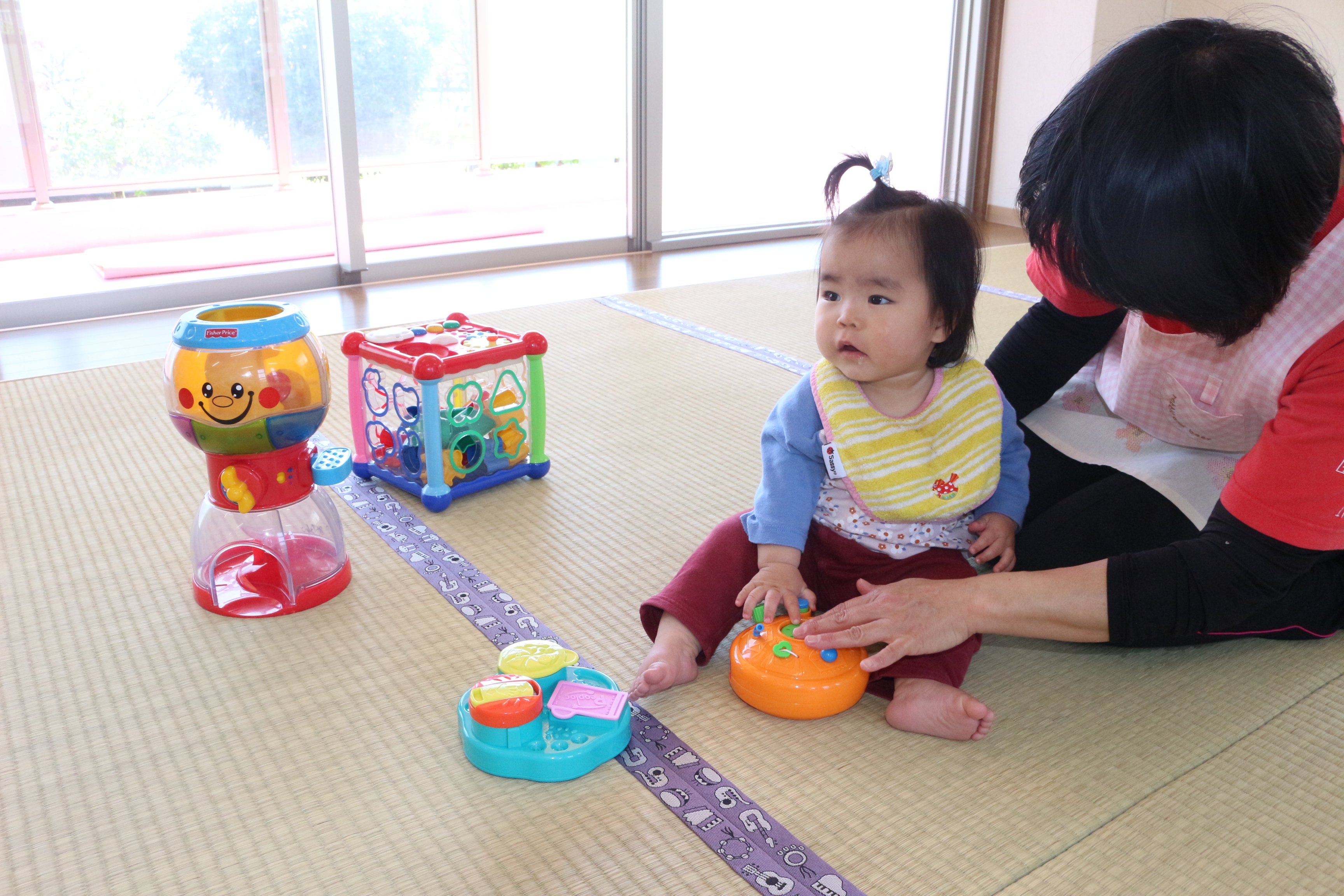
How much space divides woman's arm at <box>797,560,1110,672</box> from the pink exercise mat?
2.35m

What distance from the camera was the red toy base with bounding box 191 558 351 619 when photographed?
125cm

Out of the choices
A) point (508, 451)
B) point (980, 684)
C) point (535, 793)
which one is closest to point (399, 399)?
point (508, 451)

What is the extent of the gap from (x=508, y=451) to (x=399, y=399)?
185 mm

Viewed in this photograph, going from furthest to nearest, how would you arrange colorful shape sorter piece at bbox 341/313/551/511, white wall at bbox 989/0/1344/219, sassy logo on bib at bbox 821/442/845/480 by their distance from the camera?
white wall at bbox 989/0/1344/219, colorful shape sorter piece at bbox 341/313/551/511, sassy logo on bib at bbox 821/442/845/480

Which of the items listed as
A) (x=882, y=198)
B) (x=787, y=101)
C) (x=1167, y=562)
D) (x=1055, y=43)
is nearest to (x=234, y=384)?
(x=882, y=198)

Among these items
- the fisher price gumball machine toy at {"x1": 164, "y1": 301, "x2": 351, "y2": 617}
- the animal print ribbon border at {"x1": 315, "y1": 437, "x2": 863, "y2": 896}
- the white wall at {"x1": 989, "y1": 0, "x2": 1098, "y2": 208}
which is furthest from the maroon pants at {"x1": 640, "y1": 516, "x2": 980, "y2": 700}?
the white wall at {"x1": 989, "y1": 0, "x2": 1098, "y2": 208}

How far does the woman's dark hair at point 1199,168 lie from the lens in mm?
801

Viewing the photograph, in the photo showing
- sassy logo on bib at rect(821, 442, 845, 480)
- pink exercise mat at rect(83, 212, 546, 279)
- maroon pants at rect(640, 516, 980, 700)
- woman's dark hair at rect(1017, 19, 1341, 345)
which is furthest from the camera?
pink exercise mat at rect(83, 212, 546, 279)

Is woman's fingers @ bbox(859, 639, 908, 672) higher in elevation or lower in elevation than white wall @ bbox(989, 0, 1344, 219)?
lower

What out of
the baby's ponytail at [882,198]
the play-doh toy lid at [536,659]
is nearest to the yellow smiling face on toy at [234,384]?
the play-doh toy lid at [536,659]

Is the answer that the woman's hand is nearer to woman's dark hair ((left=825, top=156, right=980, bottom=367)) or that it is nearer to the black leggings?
the black leggings

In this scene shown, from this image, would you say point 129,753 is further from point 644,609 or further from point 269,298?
point 269,298

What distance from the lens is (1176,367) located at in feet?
4.03

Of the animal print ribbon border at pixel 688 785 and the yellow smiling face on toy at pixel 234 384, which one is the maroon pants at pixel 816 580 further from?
the yellow smiling face on toy at pixel 234 384
